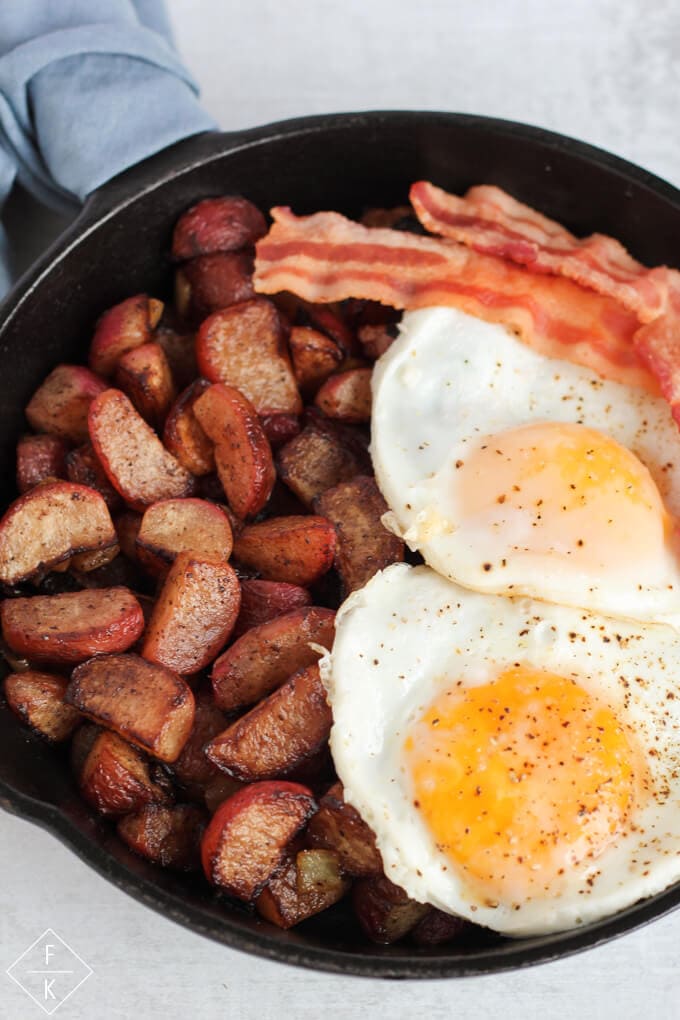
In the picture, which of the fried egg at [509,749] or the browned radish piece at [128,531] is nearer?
the fried egg at [509,749]

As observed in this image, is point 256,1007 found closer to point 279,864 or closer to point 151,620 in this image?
point 279,864

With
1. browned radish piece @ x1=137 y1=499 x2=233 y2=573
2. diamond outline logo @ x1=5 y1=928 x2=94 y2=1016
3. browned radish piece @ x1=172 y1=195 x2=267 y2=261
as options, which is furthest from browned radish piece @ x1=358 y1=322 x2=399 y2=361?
diamond outline logo @ x1=5 y1=928 x2=94 y2=1016

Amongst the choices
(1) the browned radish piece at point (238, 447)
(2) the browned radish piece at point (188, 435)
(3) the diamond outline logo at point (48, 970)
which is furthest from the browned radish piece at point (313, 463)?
(3) the diamond outline logo at point (48, 970)

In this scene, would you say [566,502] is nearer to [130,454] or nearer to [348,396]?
[348,396]

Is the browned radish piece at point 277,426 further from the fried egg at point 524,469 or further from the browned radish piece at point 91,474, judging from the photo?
the browned radish piece at point 91,474

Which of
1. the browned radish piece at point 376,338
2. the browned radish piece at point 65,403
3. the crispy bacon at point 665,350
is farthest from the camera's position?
the browned radish piece at point 376,338

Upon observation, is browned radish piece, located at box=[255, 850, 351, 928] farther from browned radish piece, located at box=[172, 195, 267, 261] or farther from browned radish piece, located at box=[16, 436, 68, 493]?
browned radish piece, located at box=[172, 195, 267, 261]

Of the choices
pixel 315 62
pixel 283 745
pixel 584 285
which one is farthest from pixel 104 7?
pixel 283 745
